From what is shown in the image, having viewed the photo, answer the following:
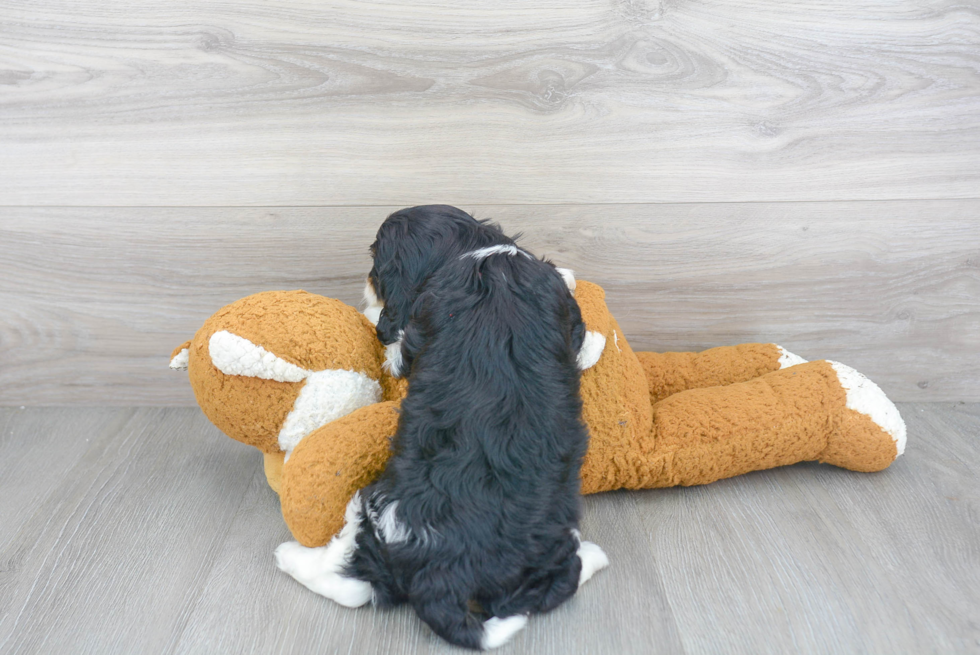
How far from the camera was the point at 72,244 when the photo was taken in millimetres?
1703

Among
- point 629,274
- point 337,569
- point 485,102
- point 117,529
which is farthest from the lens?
point 629,274

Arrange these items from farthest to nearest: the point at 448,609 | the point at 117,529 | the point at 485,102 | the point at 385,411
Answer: the point at 485,102 → the point at 117,529 → the point at 385,411 → the point at 448,609

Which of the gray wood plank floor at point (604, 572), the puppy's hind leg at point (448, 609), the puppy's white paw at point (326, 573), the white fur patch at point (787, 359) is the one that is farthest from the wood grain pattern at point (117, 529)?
the white fur patch at point (787, 359)

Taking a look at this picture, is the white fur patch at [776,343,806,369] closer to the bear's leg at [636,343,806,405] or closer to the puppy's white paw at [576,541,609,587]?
the bear's leg at [636,343,806,405]

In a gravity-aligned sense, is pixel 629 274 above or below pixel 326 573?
above

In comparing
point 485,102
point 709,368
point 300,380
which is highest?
point 485,102

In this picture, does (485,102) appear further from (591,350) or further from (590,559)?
(590,559)

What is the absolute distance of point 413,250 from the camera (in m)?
1.25

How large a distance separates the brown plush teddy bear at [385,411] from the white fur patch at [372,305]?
34 millimetres

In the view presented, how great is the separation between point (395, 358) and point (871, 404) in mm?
974

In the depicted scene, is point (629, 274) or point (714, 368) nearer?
point (714, 368)

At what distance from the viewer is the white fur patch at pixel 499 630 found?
3.40ft

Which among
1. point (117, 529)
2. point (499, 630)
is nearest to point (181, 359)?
→ point (117, 529)

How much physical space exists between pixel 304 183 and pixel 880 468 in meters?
1.45
